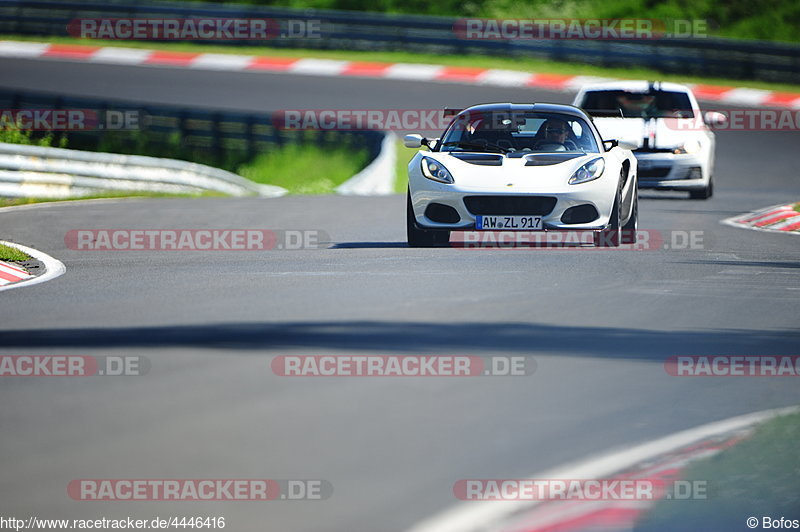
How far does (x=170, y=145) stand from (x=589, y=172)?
14.6m

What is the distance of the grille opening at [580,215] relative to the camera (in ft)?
38.8

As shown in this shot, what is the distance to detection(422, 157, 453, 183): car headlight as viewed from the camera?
470 inches

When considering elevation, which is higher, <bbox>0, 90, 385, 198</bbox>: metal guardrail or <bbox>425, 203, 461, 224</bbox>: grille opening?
<bbox>425, 203, 461, 224</bbox>: grille opening

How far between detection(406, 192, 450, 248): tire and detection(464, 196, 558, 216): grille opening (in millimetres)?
581

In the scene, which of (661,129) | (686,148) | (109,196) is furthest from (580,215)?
(109,196)

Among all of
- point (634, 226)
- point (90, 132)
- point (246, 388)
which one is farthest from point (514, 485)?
point (90, 132)

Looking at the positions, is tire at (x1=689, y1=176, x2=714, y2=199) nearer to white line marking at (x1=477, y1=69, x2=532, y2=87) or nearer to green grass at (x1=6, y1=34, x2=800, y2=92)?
white line marking at (x1=477, y1=69, x2=532, y2=87)

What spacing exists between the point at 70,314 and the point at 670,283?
435 cm

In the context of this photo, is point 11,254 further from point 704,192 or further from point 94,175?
point 704,192

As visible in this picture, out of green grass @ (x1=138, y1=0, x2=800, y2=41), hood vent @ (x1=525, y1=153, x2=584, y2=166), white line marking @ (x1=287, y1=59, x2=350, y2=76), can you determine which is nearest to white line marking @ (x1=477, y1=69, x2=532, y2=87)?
white line marking @ (x1=287, y1=59, x2=350, y2=76)

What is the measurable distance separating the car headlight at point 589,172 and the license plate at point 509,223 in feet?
1.55

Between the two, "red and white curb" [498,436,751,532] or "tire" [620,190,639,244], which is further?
"tire" [620,190,639,244]

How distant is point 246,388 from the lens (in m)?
6.18

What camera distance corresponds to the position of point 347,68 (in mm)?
32938
